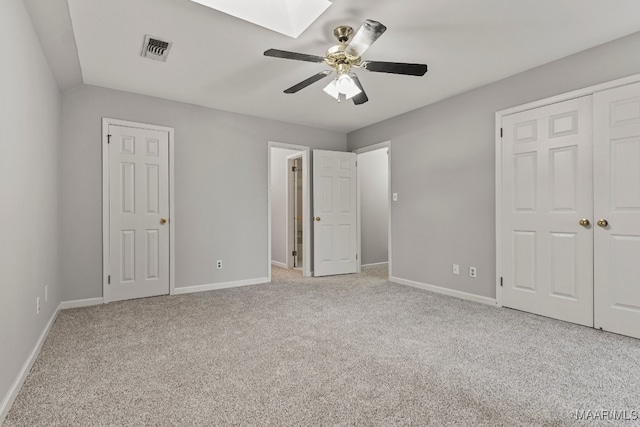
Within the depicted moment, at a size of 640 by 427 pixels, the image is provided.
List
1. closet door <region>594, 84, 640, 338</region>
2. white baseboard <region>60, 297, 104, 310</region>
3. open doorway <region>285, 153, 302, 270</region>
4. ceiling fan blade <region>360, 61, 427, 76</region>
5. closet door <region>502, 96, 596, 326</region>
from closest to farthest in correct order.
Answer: ceiling fan blade <region>360, 61, 427, 76</region> < closet door <region>594, 84, 640, 338</region> < closet door <region>502, 96, 596, 326</region> < white baseboard <region>60, 297, 104, 310</region> < open doorway <region>285, 153, 302, 270</region>

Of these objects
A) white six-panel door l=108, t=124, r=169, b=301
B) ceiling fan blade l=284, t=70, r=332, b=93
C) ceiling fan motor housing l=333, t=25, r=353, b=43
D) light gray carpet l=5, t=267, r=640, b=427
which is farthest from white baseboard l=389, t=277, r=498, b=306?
white six-panel door l=108, t=124, r=169, b=301

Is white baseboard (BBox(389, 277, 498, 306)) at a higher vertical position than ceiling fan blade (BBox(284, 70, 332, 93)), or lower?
lower

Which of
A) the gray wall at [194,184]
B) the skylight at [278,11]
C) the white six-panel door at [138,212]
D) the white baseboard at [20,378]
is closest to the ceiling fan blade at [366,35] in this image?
the skylight at [278,11]

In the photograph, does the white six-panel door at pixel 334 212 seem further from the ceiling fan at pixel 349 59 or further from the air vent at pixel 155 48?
the air vent at pixel 155 48

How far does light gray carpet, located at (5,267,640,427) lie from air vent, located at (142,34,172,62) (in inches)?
96.0

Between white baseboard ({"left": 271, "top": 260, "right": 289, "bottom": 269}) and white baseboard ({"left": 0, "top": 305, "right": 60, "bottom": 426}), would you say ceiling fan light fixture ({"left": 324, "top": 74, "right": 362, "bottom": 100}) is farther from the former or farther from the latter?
white baseboard ({"left": 271, "top": 260, "right": 289, "bottom": 269})

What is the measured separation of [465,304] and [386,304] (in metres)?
0.88

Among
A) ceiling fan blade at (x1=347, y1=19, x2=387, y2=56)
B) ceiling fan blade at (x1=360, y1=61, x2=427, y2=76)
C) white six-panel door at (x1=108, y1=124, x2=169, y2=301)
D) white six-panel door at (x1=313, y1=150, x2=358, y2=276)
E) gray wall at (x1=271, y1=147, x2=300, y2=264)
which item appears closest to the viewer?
ceiling fan blade at (x1=347, y1=19, x2=387, y2=56)

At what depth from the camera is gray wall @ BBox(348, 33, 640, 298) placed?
3062mm

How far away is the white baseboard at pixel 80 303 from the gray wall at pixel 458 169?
12.5 ft

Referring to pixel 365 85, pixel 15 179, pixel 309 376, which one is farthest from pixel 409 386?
pixel 365 85

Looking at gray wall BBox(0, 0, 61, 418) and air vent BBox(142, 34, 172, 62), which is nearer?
gray wall BBox(0, 0, 61, 418)

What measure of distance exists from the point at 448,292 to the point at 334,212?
2.16 meters

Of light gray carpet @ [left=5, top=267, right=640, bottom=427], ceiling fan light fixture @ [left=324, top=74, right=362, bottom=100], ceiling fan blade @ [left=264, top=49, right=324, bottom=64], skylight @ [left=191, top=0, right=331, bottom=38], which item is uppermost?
skylight @ [left=191, top=0, right=331, bottom=38]
